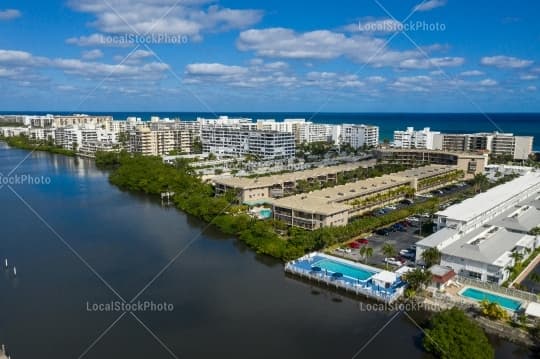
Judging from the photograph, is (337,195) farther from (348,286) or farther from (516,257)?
(516,257)

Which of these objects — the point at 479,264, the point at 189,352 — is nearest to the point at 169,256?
the point at 189,352

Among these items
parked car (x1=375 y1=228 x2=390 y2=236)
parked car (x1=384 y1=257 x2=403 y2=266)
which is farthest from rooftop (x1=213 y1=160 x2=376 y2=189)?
parked car (x1=384 y1=257 x2=403 y2=266)

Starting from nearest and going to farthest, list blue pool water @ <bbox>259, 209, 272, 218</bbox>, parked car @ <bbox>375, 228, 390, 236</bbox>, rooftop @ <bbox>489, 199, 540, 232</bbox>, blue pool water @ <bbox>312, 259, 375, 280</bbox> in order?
1. blue pool water @ <bbox>312, 259, 375, 280</bbox>
2. rooftop @ <bbox>489, 199, 540, 232</bbox>
3. parked car @ <bbox>375, 228, 390, 236</bbox>
4. blue pool water @ <bbox>259, 209, 272, 218</bbox>

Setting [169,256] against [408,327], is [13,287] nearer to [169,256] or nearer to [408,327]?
[169,256]

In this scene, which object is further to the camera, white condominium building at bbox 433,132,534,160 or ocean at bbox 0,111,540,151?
ocean at bbox 0,111,540,151

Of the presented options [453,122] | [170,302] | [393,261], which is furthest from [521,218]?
[453,122]

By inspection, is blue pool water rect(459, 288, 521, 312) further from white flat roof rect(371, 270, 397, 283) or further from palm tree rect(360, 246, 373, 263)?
palm tree rect(360, 246, 373, 263)
